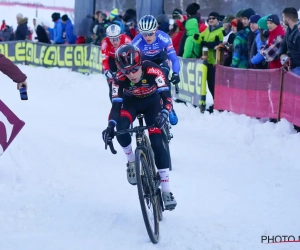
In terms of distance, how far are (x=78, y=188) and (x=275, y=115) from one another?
15.5ft

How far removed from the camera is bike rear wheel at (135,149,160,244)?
5.22 meters

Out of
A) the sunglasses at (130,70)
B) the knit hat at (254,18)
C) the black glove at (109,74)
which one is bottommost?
the black glove at (109,74)

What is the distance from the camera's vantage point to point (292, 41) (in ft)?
34.1

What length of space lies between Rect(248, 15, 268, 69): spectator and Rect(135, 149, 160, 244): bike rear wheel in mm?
6520

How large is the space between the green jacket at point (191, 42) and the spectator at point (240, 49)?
1.40 m

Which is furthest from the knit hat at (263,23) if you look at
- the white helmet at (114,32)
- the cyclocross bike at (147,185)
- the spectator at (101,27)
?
the spectator at (101,27)

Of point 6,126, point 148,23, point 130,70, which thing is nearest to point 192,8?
point 148,23

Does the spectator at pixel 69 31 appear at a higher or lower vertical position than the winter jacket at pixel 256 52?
lower

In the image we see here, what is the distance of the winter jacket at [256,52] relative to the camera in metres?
11.6

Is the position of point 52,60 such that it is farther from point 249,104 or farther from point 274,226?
point 274,226

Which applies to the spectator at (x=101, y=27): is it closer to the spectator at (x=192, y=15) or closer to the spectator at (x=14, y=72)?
→ the spectator at (x=192, y=15)

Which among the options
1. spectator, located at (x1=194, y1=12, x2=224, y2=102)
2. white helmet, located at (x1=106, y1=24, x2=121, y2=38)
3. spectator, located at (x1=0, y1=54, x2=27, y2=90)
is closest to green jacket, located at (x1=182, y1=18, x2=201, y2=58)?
spectator, located at (x1=194, y1=12, x2=224, y2=102)

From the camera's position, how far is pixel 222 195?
23.6 ft

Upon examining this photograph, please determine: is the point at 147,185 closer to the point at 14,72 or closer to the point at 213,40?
the point at 14,72
